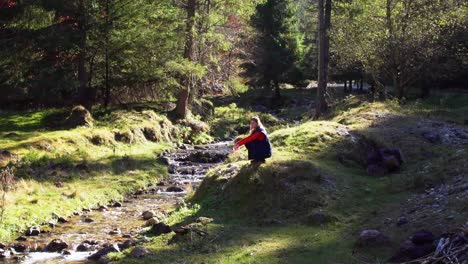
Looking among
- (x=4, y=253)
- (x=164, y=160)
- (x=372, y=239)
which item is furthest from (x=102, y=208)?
(x=372, y=239)

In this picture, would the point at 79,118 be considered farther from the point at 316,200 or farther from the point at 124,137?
the point at 316,200

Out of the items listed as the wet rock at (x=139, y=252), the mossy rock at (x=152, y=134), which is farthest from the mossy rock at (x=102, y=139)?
the wet rock at (x=139, y=252)

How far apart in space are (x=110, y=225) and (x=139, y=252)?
4.60m

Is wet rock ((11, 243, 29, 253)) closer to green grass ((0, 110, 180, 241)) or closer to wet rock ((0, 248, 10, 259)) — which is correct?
wet rock ((0, 248, 10, 259))

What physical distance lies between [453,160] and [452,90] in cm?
2802

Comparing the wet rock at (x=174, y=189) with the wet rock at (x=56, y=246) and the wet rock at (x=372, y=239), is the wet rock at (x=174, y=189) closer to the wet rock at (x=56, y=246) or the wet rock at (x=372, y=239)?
the wet rock at (x=56, y=246)

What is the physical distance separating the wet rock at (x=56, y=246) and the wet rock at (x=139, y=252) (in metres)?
2.76

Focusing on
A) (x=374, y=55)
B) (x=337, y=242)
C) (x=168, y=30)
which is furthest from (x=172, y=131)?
(x=337, y=242)

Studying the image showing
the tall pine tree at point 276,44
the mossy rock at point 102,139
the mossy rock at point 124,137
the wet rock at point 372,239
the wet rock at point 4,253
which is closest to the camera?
the wet rock at point 372,239

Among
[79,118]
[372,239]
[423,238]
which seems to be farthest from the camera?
[79,118]

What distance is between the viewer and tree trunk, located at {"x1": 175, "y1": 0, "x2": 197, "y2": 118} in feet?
104

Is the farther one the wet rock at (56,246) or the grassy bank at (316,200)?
the wet rock at (56,246)

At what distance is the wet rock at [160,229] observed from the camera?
12998 millimetres

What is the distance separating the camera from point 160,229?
13117mm
